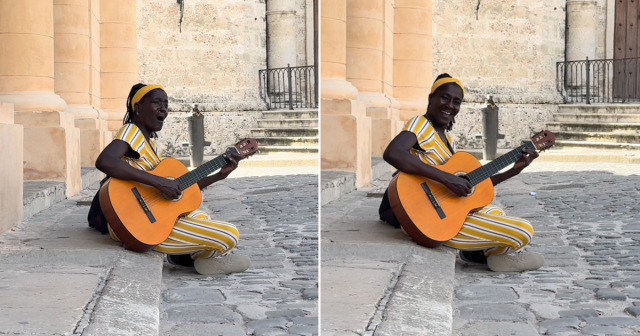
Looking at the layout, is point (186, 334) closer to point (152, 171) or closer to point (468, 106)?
point (152, 171)

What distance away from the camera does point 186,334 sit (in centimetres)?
312

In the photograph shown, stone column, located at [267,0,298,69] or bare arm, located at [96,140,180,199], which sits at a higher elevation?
stone column, located at [267,0,298,69]

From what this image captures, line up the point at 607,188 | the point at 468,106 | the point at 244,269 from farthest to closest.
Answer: the point at 468,106, the point at 607,188, the point at 244,269

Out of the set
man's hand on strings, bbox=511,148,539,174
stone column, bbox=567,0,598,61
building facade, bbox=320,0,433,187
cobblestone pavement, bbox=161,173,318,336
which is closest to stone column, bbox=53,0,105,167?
building facade, bbox=320,0,433,187

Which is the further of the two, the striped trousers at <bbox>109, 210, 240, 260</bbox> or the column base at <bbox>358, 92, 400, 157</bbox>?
the column base at <bbox>358, 92, 400, 157</bbox>

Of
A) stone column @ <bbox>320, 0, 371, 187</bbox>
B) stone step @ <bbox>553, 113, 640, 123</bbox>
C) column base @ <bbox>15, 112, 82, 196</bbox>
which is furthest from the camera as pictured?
stone step @ <bbox>553, 113, 640, 123</bbox>

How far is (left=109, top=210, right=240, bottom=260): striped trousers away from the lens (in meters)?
4.08

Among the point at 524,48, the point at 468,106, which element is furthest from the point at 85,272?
the point at 524,48

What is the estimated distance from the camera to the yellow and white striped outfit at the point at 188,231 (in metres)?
4.09

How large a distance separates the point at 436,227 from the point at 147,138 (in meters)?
1.44

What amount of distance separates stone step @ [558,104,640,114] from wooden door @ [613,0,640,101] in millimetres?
1393

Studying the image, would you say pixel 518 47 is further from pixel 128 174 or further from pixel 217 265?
pixel 128 174

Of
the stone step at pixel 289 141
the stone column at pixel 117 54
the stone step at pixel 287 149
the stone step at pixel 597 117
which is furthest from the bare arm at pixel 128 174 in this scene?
the stone step at pixel 597 117

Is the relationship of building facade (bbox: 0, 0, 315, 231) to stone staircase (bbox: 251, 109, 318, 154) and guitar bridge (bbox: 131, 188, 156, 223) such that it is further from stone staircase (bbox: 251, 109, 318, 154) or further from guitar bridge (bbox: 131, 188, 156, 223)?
guitar bridge (bbox: 131, 188, 156, 223)
